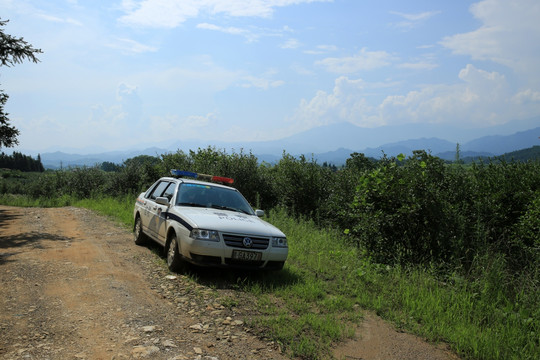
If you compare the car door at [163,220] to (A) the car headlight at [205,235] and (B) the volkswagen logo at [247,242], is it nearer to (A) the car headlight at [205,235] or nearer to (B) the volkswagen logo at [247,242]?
(A) the car headlight at [205,235]

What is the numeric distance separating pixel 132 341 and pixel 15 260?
4.78m

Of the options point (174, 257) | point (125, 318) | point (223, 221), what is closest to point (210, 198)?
point (223, 221)

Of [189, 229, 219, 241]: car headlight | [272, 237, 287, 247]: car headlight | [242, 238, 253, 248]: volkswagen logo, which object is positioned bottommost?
[272, 237, 287, 247]: car headlight

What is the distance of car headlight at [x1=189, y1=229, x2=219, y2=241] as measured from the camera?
20.9 feet

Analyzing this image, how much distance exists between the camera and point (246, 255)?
648 centimetres

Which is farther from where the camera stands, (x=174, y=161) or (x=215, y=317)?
(x=174, y=161)

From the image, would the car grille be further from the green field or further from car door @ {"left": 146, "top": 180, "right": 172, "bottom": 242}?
car door @ {"left": 146, "top": 180, "right": 172, "bottom": 242}

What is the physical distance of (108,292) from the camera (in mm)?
5785

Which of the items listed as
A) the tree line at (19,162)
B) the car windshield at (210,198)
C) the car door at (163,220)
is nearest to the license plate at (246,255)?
the car windshield at (210,198)

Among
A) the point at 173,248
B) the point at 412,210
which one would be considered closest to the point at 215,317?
the point at 173,248

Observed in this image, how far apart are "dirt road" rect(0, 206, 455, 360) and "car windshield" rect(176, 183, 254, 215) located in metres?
1.37

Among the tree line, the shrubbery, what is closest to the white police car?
the shrubbery

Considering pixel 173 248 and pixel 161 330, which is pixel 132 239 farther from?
pixel 161 330

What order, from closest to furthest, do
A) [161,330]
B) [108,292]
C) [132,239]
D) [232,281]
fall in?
[161,330]
[108,292]
[232,281]
[132,239]
